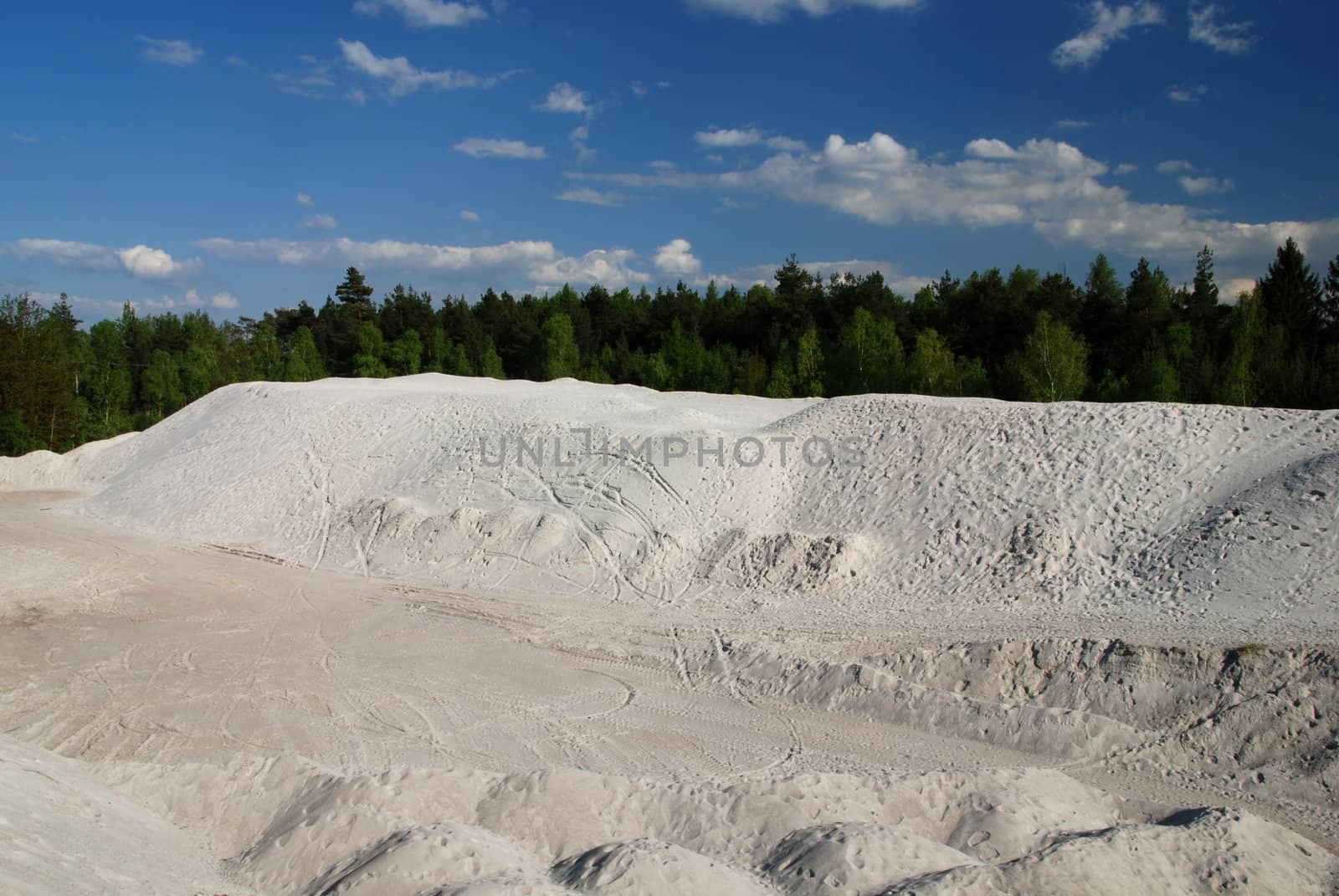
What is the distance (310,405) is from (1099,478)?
20699 mm

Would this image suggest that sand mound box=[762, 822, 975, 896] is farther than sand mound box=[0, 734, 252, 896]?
Yes

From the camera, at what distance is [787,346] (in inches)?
1631

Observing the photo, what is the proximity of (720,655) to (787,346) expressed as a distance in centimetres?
3063

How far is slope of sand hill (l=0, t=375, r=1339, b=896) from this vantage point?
7055 millimetres

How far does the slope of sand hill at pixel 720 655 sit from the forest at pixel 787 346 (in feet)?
50.4

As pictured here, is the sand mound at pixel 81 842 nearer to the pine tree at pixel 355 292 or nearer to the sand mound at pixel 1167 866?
the sand mound at pixel 1167 866

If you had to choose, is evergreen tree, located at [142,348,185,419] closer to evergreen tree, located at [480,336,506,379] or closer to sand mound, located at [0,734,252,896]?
evergreen tree, located at [480,336,506,379]

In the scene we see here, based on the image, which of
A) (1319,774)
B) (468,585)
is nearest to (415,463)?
Answer: (468,585)

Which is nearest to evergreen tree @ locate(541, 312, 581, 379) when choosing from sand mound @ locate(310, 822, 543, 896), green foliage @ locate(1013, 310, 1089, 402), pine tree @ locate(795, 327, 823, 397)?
pine tree @ locate(795, 327, 823, 397)

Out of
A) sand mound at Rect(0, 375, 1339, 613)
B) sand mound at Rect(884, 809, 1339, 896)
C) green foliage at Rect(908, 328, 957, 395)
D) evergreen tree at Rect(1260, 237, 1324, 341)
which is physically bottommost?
sand mound at Rect(884, 809, 1339, 896)

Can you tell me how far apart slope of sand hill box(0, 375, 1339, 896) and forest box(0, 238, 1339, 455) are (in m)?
15.4

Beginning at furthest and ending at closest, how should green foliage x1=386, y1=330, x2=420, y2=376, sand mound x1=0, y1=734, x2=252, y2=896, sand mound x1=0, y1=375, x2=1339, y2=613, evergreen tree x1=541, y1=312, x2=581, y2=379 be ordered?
1. green foliage x1=386, y1=330, x2=420, y2=376
2. evergreen tree x1=541, y1=312, x2=581, y2=379
3. sand mound x1=0, y1=375, x2=1339, y2=613
4. sand mound x1=0, y1=734, x2=252, y2=896

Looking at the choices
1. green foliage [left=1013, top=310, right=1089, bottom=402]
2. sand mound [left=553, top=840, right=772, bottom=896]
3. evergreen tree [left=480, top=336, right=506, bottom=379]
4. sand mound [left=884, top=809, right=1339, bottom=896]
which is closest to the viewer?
sand mound [left=553, top=840, right=772, bottom=896]

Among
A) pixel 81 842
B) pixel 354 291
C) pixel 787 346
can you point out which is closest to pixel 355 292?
pixel 354 291
